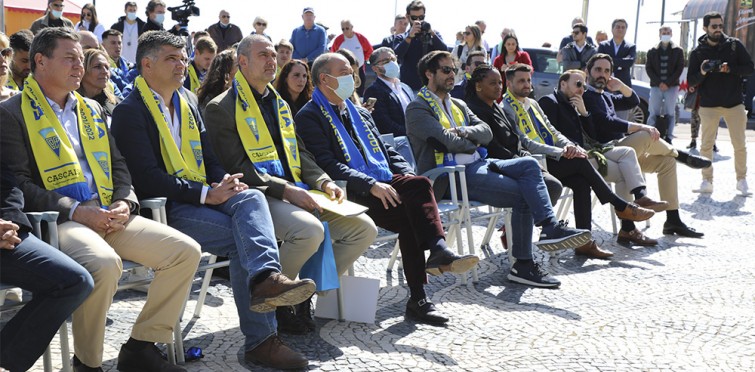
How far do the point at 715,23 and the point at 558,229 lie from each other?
17.9 feet

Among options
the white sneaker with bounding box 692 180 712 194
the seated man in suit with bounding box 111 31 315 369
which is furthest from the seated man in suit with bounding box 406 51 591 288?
the white sneaker with bounding box 692 180 712 194

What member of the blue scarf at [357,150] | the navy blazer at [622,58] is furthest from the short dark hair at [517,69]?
the navy blazer at [622,58]

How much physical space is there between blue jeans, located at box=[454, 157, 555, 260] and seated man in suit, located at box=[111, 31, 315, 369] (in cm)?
213

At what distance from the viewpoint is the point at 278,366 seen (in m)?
4.15

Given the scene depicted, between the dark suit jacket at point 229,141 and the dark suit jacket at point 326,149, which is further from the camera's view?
the dark suit jacket at point 326,149

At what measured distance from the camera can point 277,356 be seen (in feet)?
13.6

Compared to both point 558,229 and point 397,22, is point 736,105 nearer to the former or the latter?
point 397,22

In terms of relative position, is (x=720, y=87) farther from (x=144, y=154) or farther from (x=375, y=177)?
(x=144, y=154)

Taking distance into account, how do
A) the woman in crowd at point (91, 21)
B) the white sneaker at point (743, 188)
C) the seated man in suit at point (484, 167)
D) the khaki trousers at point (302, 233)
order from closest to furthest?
1. the khaki trousers at point (302, 233)
2. the seated man in suit at point (484, 167)
3. the white sneaker at point (743, 188)
4. the woman in crowd at point (91, 21)

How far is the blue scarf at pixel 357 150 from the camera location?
5344mm

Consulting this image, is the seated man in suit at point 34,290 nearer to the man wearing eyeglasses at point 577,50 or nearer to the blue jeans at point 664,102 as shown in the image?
the man wearing eyeglasses at point 577,50

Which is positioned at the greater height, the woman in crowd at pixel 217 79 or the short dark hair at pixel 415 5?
the short dark hair at pixel 415 5

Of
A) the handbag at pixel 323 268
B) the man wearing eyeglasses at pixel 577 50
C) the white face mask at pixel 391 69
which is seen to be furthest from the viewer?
the man wearing eyeglasses at pixel 577 50

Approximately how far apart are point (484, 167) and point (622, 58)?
26.2ft
